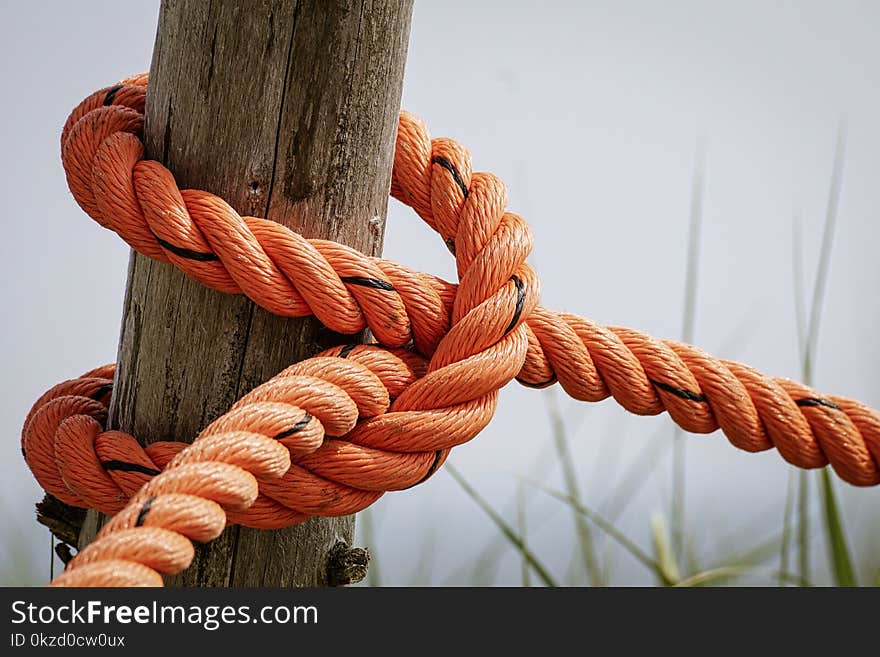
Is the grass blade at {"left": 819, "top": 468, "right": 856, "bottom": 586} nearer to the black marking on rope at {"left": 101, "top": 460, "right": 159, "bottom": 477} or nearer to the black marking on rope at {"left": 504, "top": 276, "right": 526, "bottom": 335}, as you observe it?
the black marking on rope at {"left": 504, "top": 276, "right": 526, "bottom": 335}

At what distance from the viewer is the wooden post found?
1.71 ft

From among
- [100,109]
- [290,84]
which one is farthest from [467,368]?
[100,109]

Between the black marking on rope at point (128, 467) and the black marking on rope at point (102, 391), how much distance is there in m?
0.11

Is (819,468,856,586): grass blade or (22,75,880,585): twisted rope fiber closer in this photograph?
(22,75,880,585): twisted rope fiber

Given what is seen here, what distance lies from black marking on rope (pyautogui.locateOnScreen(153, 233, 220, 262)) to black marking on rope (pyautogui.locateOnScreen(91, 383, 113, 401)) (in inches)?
7.3

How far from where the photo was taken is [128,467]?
1.81 ft

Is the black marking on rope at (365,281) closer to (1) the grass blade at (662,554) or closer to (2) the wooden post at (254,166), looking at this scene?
(2) the wooden post at (254,166)

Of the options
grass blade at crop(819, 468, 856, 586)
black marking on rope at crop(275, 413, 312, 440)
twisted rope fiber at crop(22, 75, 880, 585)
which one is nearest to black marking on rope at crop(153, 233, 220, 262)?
twisted rope fiber at crop(22, 75, 880, 585)

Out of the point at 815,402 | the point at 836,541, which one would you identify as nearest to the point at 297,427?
the point at 815,402

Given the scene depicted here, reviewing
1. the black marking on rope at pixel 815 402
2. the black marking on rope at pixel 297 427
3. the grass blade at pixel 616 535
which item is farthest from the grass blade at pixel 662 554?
the black marking on rope at pixel 297 427

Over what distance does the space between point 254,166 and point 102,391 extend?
24cm

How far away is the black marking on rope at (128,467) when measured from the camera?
55cm

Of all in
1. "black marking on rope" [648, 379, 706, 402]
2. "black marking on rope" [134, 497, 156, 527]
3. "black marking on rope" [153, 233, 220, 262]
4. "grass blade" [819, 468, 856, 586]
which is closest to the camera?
"black marking on rope" [134, 497, 156, 527]

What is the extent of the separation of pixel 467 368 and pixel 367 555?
0.18 m
